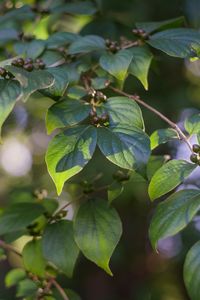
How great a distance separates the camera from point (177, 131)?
0.86 m

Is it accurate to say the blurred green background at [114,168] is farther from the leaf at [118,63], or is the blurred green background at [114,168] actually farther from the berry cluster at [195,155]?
the berry cluster at [195,155]

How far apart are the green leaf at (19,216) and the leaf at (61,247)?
47 mm

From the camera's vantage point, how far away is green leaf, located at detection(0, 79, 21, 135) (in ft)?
2.52

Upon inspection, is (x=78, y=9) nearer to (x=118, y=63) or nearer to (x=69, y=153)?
(x=118, y=63)

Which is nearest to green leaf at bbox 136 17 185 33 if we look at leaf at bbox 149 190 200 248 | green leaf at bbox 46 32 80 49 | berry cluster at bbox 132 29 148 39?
berry cluster at bbox 132 29 148 39

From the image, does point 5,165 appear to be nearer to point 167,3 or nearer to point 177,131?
point 167,3

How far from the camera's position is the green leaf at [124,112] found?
848 millimetres

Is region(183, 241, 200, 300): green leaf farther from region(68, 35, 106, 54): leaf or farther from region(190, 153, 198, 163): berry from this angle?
region(68, 35, 106, 54): leaf

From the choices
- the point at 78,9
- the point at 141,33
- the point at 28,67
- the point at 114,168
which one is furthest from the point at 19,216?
the point at 114,168

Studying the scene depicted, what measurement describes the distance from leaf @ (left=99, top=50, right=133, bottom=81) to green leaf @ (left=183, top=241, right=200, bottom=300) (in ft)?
1.13

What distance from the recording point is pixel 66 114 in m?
0.86

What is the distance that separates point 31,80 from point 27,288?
0.51 meters

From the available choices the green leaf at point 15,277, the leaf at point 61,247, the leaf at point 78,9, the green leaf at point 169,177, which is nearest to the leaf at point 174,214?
the green leaf at point 169,177

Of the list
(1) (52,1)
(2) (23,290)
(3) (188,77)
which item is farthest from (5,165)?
(2) (23,290)
